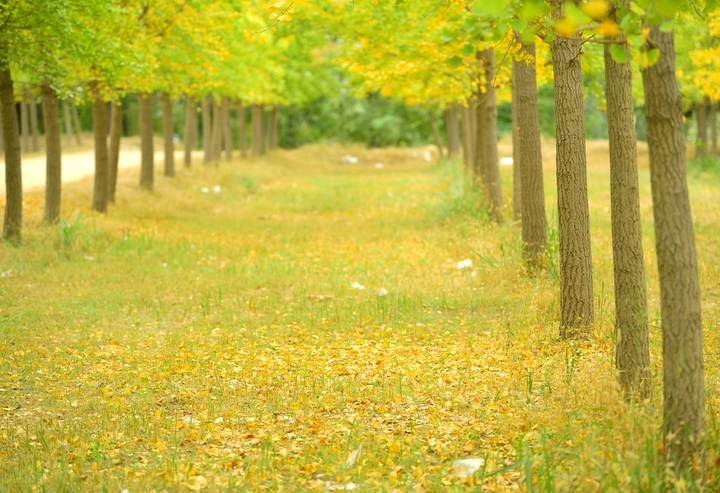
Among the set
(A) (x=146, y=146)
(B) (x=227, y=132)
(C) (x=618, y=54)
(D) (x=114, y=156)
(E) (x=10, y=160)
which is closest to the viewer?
(C) (x=618, y=54)

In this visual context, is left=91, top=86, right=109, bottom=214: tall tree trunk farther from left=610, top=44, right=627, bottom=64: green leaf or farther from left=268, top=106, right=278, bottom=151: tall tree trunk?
left=268, top=106, right=278, bottom=151: tall tree trunk

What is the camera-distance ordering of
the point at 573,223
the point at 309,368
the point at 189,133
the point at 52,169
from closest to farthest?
the point at 309,368
the point at 573,223
the point at 52,169
the point at 189,133

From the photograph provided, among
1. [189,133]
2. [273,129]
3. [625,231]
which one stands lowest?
[625,231]

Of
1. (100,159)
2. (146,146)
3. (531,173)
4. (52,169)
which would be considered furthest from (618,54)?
(146,146)

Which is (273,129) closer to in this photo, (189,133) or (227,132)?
(227,132)

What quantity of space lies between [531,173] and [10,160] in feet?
30.0

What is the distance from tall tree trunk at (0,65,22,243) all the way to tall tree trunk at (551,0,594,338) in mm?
10180

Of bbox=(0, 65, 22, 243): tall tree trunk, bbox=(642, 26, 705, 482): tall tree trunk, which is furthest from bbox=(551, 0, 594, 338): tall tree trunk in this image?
bbox=(0, 65, 22, 243): tall tree trunk

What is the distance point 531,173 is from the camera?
12016 millimetres

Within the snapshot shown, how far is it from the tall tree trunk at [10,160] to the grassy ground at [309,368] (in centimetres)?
42

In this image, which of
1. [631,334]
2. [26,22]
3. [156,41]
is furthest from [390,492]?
[156,41]

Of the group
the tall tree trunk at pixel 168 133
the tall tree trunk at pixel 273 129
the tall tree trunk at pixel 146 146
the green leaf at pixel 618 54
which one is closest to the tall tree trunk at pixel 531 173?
the green leaf at pixel 618 54

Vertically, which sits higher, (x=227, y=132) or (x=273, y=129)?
(x=273, y=129)

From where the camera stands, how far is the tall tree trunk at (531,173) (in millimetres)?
11992
